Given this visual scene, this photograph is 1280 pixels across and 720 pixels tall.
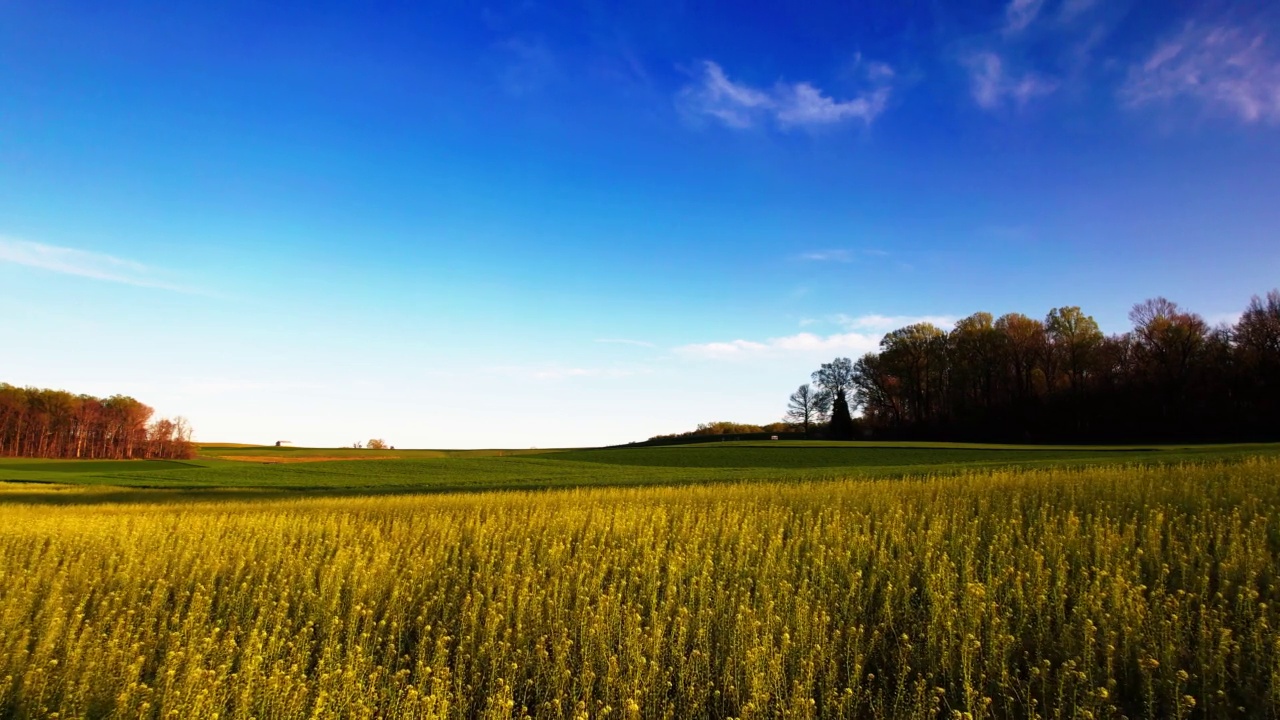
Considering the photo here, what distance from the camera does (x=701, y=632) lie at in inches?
252

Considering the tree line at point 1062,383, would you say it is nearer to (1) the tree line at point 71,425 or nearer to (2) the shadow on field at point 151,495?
(2) the shadow on field at point 151,495

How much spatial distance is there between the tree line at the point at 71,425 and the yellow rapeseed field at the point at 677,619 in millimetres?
80489

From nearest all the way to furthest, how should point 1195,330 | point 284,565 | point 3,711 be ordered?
1. point 3,711
2. point 284,565
3. point 1195,330

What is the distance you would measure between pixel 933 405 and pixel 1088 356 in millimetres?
18815

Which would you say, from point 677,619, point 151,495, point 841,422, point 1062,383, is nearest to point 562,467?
point 151,495

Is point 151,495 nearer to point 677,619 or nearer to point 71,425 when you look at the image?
point 677,619

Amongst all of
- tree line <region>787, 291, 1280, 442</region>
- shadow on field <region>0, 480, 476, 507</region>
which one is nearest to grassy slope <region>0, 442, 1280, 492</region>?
shadow on field <region>0, 480, 476, 507</region>

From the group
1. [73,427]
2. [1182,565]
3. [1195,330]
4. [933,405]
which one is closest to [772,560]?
[1182,565]

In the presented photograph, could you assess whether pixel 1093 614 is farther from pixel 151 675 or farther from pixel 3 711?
pixel 3 711

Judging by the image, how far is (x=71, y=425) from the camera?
78.3 metres

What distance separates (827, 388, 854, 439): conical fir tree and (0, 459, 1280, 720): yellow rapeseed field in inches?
2619

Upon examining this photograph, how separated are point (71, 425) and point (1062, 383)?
115823mm

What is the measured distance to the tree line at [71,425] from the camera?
75750 millimetres

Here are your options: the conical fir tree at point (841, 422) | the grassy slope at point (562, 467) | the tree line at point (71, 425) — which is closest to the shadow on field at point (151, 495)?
the grassy slope at point (562, 467)
